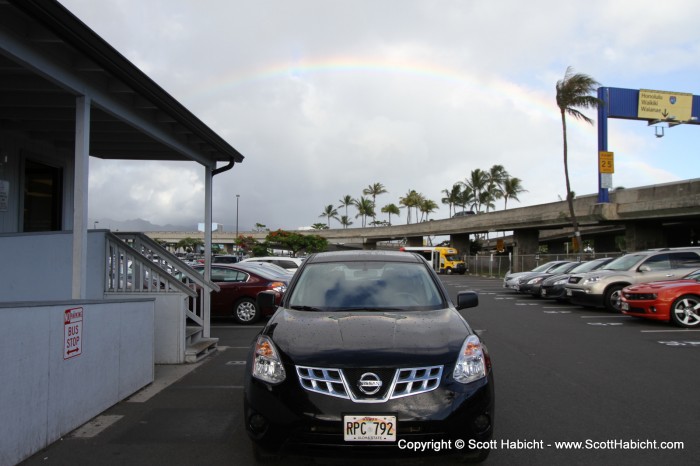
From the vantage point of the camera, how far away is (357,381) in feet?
11.4

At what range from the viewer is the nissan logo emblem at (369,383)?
3447 mm

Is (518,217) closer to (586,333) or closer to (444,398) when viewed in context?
(586,333)

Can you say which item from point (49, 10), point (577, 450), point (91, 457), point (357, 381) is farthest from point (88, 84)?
point (577, 450)

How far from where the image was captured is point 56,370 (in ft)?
14.2

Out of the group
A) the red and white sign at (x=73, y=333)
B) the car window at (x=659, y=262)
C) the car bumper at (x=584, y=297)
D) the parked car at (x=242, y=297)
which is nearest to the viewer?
the red and white sign at (x=73, y=333)

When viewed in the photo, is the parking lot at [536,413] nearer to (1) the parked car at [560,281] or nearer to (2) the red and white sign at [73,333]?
(2) the red and white sign at [73,333]

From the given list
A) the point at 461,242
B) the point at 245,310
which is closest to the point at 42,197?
the point at 245,310

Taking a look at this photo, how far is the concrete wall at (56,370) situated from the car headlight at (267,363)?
1666 mm

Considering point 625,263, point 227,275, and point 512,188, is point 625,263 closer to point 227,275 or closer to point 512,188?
point 227,275

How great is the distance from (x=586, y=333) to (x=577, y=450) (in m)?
7.18

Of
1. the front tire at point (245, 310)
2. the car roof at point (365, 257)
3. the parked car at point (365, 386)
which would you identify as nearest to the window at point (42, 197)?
the front tire at point (245, 310)

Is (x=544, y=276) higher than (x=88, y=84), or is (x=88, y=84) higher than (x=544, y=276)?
(x=88, y=84)

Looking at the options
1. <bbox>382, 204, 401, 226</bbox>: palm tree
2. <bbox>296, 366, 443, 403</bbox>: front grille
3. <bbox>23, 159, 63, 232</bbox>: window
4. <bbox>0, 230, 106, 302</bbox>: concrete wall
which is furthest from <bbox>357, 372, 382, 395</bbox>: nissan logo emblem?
<bbox>382, 204, 401, 226</bbox>: palm tree

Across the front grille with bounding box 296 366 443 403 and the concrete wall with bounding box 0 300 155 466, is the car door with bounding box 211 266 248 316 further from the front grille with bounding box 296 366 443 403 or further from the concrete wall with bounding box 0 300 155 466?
the front grille with bounding box 296 366 443 403
